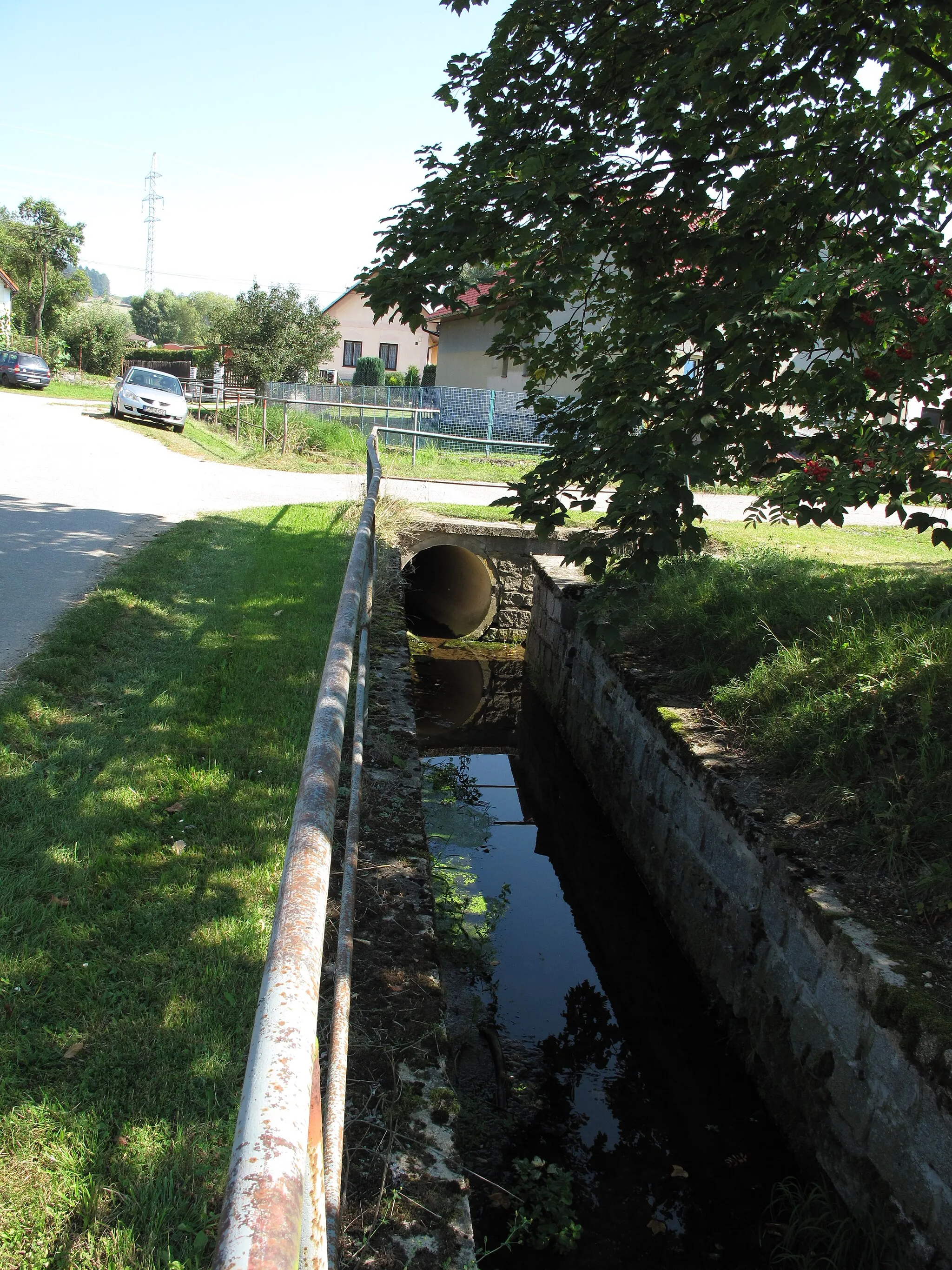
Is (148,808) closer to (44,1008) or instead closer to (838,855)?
(44,1008)

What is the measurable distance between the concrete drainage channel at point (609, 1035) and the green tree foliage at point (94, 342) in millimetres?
54816

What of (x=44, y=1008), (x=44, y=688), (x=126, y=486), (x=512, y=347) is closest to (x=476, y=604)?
(x=126, y=486)

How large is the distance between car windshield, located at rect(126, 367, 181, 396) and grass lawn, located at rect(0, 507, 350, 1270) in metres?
19.2

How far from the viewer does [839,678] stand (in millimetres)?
5574

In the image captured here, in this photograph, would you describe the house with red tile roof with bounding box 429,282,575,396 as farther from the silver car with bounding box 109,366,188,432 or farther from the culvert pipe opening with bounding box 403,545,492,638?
the culvert pipe opening with bounding box 403,545,492,638

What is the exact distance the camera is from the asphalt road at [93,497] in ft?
24.2

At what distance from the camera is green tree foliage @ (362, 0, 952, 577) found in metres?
4.34

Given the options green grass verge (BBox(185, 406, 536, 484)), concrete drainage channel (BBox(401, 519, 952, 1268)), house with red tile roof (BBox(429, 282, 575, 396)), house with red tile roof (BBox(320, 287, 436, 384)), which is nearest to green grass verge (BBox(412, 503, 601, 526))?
green grass verge (BBox(185, 406, 536, 484))

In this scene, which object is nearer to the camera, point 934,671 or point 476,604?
point 934,671

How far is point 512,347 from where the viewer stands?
602cm

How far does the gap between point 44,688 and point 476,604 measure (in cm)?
1045

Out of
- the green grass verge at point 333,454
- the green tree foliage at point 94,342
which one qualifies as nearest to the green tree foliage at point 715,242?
the green grass verge at point 333,454

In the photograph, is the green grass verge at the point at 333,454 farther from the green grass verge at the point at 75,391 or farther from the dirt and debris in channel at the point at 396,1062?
the dirt and debris in channel at the point at 396,1062

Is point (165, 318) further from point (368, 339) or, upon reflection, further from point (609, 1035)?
point (609, 1035)
